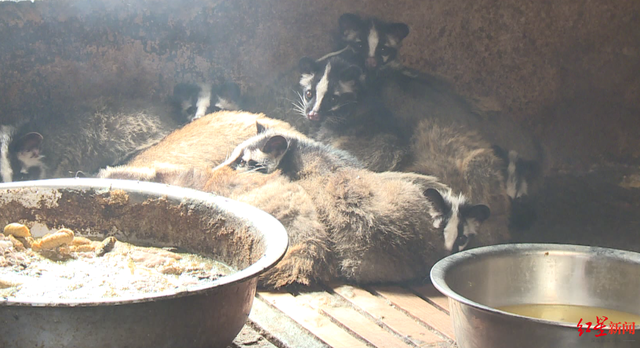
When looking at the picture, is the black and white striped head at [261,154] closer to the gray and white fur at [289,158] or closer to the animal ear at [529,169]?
the gray and white fur at [289,158]

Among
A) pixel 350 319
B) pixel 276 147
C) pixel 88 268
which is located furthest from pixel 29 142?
pixel 350 319

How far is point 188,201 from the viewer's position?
2980 mm

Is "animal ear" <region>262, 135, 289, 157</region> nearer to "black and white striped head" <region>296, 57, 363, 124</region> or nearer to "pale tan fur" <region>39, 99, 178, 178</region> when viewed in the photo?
"black and white striped head" <region>296, 57, 363, 124</region>

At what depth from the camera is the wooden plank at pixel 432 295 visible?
3.32m

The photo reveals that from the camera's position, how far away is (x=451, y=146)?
4.80 meters

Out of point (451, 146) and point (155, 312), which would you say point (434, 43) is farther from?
point (155, 312)

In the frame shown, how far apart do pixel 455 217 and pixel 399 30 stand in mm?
1985

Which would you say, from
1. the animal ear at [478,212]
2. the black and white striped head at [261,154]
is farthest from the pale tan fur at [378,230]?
the black and white striped head at [261,154]

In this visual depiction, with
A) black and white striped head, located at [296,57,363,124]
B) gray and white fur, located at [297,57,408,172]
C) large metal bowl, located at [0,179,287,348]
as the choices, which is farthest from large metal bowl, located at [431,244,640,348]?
black and white striped head, located at [296,57,363,124]

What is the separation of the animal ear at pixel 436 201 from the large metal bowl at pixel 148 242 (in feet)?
4.63

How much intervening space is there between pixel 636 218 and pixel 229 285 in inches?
130

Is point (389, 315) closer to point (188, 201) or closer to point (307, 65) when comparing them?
point (188, 201)

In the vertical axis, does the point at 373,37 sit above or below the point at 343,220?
above

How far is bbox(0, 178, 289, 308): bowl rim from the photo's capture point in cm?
183
